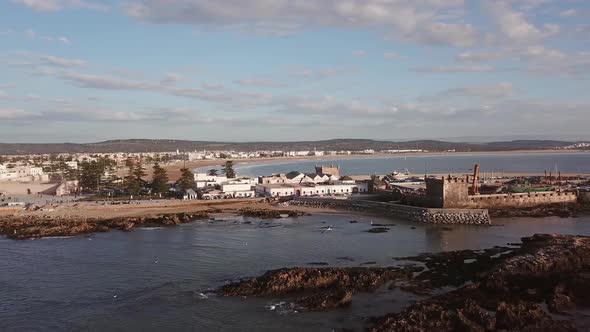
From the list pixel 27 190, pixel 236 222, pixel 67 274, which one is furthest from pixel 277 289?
pixel 27 190

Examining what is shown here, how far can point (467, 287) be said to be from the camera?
19.5 metres

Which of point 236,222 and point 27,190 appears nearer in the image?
point 236,222

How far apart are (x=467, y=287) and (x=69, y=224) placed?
28228 millimetres

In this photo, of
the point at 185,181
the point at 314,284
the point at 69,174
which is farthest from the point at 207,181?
the point at 314,284

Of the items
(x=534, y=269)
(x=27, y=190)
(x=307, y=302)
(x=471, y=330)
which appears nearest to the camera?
(x=471, y=330)

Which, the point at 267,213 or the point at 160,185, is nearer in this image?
the point at 267,213

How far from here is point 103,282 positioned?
21.9 metres

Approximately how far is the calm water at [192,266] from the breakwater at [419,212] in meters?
1.64

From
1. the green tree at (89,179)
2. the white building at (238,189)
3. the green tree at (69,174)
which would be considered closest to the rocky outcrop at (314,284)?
the white building at (238,189)

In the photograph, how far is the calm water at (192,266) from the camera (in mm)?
17391

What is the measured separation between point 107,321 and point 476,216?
26.3m

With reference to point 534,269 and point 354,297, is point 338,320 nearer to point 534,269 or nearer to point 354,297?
point 354,297

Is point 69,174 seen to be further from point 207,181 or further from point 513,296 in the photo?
point 513,296

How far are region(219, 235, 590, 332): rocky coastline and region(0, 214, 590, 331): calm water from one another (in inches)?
38.3
